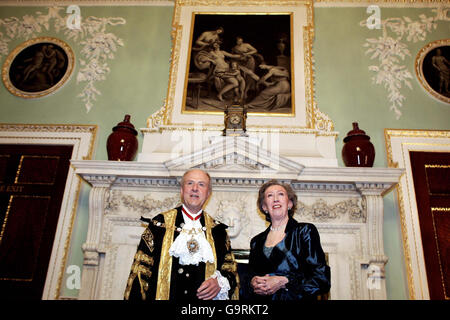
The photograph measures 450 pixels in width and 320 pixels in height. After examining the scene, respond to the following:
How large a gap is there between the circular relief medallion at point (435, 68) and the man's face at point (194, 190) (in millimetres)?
3649

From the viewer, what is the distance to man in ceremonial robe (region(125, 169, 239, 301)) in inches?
82.4

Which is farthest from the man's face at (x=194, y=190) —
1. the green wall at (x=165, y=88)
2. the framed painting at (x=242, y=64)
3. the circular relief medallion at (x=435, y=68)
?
the circular relief medallion at (x=435, y=68)

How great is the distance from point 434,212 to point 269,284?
286 cm

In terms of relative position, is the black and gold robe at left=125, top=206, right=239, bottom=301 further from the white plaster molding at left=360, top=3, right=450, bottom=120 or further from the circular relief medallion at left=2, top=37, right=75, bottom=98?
the circular relief medallion at left=2, top=37, right=75, bottom=98

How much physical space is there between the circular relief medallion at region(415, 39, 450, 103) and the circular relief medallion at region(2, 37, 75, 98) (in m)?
4.84

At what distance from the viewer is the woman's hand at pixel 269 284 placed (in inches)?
77.8

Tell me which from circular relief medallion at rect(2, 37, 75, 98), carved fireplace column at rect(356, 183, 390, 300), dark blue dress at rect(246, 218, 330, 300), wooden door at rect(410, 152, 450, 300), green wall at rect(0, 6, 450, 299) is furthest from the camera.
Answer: circular relief medallion at rect(2, 37, 75, 98)

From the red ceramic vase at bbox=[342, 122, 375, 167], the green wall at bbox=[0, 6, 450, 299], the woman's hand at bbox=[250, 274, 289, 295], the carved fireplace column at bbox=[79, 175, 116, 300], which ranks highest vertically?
the green wall at bbox=[0, 6, 450, 299]

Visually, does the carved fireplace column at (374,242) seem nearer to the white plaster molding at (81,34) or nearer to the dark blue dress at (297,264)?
the dark blue dress at (297,264)

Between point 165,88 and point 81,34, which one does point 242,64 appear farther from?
point 81,34

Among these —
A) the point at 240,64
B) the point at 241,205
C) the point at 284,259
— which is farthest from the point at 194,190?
the point at 240,64

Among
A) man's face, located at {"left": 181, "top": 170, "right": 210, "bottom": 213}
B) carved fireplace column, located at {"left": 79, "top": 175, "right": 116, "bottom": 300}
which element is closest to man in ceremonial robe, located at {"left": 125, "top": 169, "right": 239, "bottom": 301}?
man's face, located at {"left": 181, "top": 170, "right": 210, "bottom": 213}
